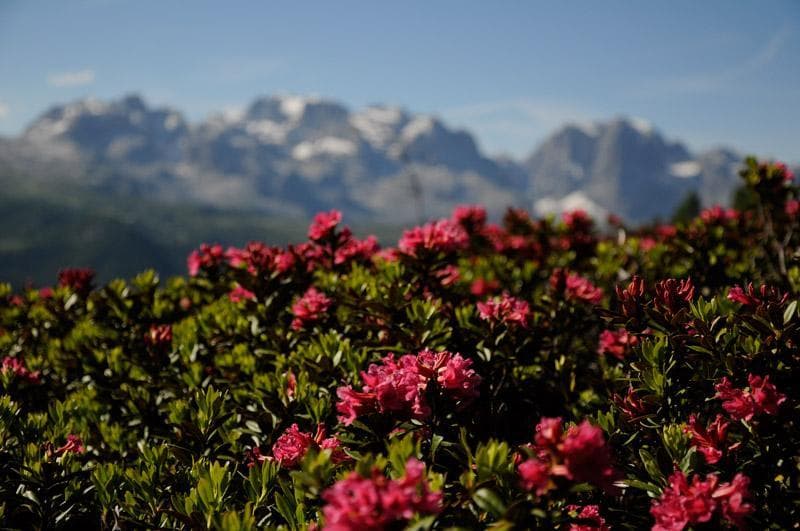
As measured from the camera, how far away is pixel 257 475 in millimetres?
2498

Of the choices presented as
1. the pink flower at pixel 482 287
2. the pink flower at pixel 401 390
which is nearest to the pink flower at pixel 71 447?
the pink flower at pixel 401 390

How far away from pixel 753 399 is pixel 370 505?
1820 mm

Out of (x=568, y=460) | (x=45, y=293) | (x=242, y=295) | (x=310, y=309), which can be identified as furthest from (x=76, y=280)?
(x=568, y=460)

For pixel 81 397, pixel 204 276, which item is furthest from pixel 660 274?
pixel 81 397

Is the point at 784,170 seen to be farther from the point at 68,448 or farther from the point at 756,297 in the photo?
the point at 68,448

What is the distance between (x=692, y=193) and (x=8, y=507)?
11120 centimetres

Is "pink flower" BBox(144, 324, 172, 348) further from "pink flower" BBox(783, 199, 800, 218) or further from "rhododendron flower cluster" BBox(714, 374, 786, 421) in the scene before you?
"pink flower" BBox(783, 199, 800, 218)

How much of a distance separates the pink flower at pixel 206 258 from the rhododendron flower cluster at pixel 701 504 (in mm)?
4751

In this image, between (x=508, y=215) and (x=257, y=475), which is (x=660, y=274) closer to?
(x=508, y=215)

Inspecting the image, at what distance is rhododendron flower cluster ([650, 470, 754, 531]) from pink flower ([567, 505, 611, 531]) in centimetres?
36

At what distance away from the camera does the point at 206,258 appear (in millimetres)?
5711

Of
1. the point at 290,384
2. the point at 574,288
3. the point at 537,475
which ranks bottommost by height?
the point at 290,384

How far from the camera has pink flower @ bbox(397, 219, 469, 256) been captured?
399 centimetres

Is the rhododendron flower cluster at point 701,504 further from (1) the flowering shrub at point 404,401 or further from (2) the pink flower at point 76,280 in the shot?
(2) the pink flower at point 76,280
